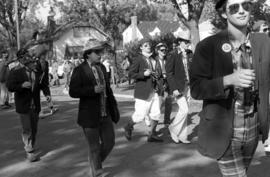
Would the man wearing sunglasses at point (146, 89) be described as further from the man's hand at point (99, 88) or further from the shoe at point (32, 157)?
the man's hand at point (99, 88)

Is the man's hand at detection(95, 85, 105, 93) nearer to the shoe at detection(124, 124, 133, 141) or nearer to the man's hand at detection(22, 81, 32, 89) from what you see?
the man's hand at detection(22, 81, 32, 89)

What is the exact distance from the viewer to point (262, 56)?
2861 mm

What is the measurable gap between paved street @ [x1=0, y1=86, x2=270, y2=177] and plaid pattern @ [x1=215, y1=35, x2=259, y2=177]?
258cm

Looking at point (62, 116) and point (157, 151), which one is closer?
point (157, 151)

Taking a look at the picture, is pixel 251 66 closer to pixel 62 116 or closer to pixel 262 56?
pixel 262 56

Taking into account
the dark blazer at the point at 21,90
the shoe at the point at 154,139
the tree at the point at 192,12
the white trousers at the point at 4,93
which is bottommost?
the shoe at the point at 154,139

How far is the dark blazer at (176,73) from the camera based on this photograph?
291 inches

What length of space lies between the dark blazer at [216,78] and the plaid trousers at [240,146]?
5 centimetres

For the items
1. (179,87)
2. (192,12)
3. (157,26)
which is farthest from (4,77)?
(157,26)

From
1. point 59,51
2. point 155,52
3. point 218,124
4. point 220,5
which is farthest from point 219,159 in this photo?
point 59,51

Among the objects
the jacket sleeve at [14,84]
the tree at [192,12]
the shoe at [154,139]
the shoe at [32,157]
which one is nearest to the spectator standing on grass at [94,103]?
the jacket sleeve at [14,84]

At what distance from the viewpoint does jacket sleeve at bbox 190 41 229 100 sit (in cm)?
276

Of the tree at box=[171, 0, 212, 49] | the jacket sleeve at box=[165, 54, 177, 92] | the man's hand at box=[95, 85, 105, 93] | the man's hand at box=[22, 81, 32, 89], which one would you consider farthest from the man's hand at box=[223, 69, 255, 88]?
the tree at box=[171, 0, 212, 49]

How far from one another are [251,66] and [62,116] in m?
8.92
